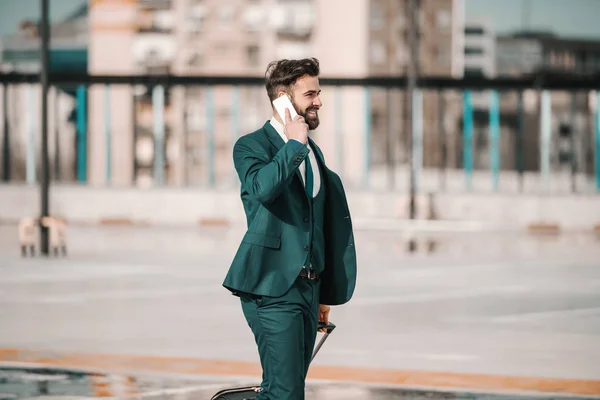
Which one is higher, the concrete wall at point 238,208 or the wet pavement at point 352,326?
the wet pavement at point 352,326

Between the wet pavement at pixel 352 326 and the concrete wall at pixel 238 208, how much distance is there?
12226 millimetres

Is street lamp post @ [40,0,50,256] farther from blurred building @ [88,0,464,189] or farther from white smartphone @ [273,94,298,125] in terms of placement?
blurred building @ [88,0,464,189]

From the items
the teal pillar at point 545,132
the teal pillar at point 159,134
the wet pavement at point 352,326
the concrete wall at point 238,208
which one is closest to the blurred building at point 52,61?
the teal pillar at point 159,134

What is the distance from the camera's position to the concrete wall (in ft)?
109

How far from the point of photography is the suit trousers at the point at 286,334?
532 cm

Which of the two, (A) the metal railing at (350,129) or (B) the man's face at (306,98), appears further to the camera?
(A) the metal railing at (350,129)

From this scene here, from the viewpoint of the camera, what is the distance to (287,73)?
5434 millimetres

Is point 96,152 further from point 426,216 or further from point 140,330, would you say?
point 140,330

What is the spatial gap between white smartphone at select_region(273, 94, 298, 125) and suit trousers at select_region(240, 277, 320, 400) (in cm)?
64

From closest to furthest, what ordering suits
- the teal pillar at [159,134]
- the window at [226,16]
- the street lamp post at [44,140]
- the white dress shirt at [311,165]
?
the white dress shirt at [311,165], the street lamp post at [44,140], the teal pillar at [159,134], the window at [226,16]

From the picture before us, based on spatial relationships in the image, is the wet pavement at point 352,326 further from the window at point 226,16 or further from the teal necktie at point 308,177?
the window at point 226,16

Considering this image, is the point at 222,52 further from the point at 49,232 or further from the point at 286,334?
the point at 286,334

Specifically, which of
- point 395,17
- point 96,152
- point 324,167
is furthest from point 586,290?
point 395,17

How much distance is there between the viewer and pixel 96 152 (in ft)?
376
